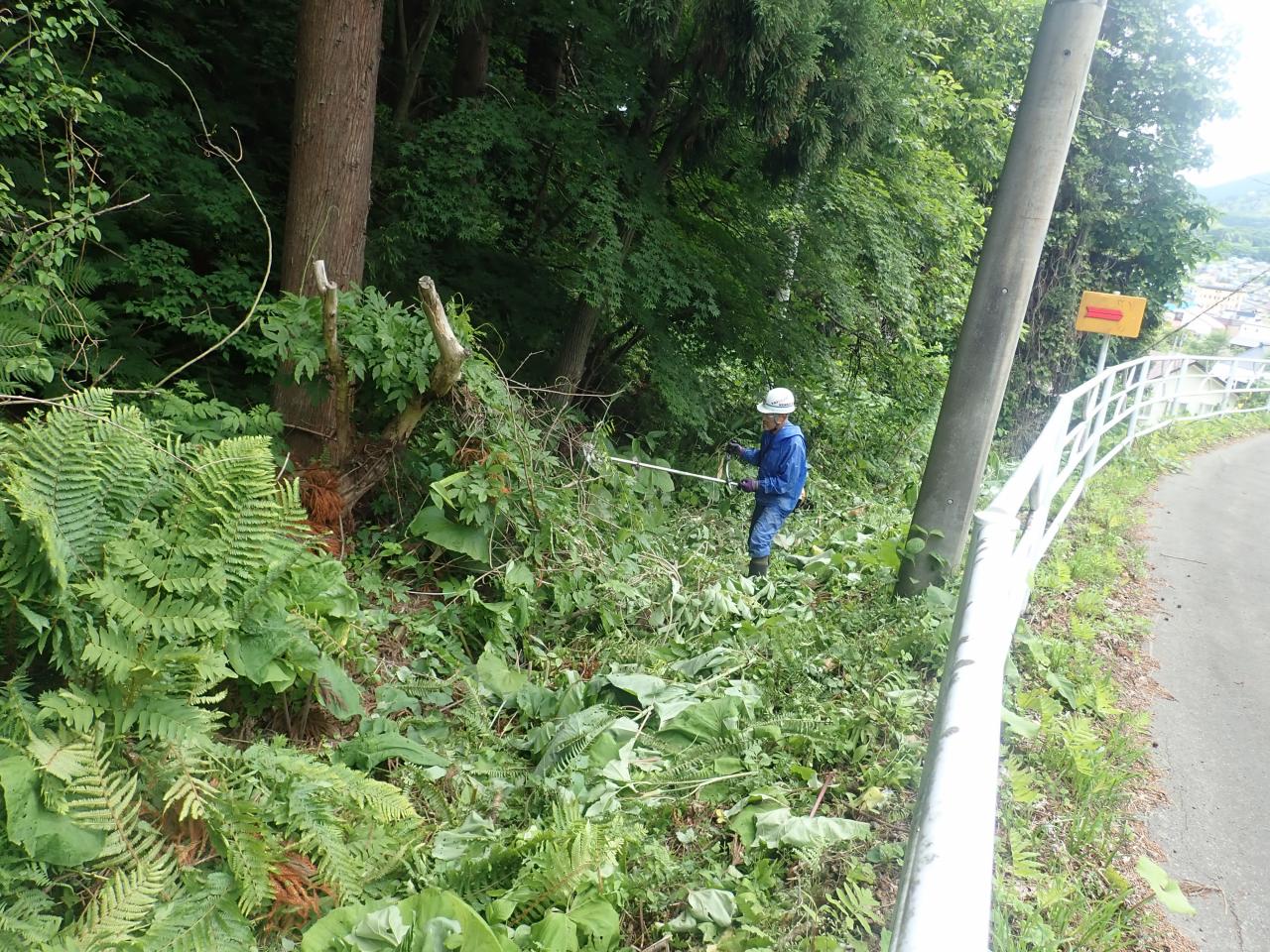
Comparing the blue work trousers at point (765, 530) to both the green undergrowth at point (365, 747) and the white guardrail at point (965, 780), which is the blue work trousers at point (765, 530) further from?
the white guardrail at point (965, 780)

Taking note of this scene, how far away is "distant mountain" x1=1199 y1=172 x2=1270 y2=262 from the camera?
17422mm

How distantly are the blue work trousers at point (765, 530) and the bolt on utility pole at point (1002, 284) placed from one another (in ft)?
6.55

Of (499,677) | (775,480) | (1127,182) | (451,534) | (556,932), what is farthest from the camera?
(1127,182)

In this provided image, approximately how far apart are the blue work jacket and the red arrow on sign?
583 cm

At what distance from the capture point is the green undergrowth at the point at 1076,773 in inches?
102

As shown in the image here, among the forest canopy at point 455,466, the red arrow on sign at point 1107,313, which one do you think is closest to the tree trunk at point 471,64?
the forest canopy at point 455,466

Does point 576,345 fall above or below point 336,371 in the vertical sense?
above

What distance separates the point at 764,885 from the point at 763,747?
904 millimetres

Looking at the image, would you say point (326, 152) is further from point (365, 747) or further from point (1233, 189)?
point (1233, 189)

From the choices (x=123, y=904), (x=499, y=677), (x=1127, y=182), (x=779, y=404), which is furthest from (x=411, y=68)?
(x=1127, y=182)

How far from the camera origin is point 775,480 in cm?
690

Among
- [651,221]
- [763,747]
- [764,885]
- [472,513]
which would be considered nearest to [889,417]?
[651,221]

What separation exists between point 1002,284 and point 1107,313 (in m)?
7.26

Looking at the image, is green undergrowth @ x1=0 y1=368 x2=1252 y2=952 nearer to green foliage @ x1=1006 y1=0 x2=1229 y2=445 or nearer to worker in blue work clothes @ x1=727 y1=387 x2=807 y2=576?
worker in blue work clothes @ x1=727 y1=387 x2=807 y2=576
